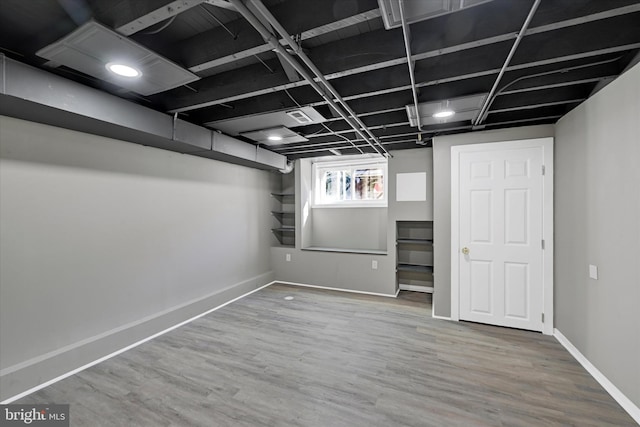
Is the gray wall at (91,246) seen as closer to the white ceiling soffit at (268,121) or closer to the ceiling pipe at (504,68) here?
the white ceiling soffit at (268,121)

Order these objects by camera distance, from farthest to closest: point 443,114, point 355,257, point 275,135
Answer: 1. point 355,257
2. point 275,135
3. point 443,114

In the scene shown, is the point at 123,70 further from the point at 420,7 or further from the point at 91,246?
the point at 420,7

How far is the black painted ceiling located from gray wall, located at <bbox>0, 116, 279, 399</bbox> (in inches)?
29.2

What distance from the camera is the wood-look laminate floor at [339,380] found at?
1900mm

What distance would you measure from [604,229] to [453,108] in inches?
64.0

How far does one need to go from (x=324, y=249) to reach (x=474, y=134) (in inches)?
125

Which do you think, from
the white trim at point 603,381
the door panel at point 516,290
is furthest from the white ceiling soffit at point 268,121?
the white trim at point 603,381

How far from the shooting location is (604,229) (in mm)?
2215

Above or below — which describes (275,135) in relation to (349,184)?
above

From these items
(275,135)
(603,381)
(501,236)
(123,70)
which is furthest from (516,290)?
(123,70)

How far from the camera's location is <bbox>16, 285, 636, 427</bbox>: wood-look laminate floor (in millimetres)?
1900

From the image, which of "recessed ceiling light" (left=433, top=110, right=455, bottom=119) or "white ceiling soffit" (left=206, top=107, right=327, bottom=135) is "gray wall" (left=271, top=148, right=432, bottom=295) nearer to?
"recessed ceiling light" (left=433, top=110, right=455, bottom=119)

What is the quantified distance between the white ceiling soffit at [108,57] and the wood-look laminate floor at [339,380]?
247cm

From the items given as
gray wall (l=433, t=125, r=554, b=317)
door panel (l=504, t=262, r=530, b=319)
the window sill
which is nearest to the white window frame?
the window sill
